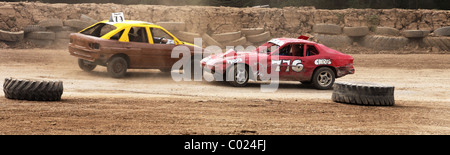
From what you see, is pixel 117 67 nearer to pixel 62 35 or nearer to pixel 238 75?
pixel 238 75

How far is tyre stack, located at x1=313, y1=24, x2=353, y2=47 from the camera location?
24.0m

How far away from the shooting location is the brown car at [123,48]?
14.3 meters

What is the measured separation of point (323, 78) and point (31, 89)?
7.26 m

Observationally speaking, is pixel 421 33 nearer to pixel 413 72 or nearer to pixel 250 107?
pixel 413 72

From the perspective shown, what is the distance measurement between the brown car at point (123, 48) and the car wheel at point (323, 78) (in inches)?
126

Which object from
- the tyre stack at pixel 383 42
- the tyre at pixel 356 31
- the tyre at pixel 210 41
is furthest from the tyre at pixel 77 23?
the tyre stack at pixel 383 42

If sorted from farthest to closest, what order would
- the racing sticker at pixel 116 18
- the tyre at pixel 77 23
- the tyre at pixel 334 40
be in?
the tyre at pixel 334 40
the tyre at pixel 77 23
the racing sticker at pixel 116 18

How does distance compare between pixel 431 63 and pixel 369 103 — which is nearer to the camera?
pixel 369 103

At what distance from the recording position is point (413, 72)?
18.8m

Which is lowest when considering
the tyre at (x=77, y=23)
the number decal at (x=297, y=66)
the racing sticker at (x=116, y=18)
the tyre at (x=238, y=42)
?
the number decal at (x=297, y=66)

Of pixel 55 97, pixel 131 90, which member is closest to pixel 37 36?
pixel 131 90

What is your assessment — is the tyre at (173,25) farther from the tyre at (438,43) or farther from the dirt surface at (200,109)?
the tyre at (438,43)

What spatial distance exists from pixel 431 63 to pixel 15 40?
15.1 m

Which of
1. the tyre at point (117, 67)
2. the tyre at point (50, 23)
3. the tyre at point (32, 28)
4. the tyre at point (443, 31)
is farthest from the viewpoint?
the tyre at point (443, 31)
